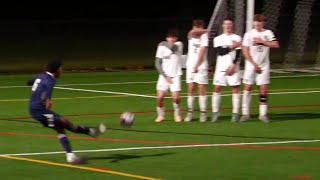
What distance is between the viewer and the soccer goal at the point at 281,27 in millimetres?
24281

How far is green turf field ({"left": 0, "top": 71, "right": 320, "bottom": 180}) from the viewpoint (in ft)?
37.4

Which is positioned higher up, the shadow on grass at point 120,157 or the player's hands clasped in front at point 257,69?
the player's hands clasped in front at point 257,69

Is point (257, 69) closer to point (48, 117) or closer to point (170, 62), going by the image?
point (170, 62)

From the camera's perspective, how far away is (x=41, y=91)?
1170 centimetres

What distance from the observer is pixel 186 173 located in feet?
37.0

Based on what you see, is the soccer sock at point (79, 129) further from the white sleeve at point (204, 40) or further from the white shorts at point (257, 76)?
the white shorts at point (257, 76)

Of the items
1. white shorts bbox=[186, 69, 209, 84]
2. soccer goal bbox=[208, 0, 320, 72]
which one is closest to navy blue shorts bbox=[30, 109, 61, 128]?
white shorts bbox=[186, 69, 209, 84]

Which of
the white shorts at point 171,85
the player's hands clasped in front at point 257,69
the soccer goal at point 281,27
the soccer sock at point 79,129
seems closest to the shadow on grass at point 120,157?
the soccer sock at point 79,129

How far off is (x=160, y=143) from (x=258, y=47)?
3.54 m

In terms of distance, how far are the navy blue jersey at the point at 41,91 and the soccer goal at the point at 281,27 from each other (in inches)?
461

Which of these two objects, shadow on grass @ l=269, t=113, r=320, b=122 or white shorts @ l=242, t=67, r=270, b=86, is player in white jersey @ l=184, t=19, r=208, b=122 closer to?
white shorts @ l=242, t=67, r=270, b=86

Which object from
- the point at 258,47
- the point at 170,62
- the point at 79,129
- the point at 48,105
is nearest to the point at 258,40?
the point at 258,47

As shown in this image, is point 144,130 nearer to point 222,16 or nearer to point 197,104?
point 197,104

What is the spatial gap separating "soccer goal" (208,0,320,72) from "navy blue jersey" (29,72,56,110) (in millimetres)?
11706
